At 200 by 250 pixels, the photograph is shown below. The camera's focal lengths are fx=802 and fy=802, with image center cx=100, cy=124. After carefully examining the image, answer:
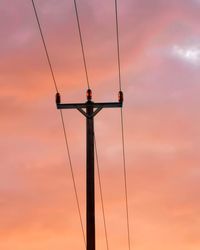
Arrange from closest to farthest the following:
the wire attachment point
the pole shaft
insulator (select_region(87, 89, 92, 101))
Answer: the pole shaft
insulator (select_region(87, 89, 92, 101))
the wire attachment point

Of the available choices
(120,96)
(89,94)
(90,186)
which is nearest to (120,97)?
(120,96)

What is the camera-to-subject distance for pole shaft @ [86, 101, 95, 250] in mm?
24922

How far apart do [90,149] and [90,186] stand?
1.21 metres

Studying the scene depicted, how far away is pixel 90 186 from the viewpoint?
1002 inches

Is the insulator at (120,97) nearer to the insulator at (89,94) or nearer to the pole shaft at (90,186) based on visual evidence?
the insulator at (89,94)

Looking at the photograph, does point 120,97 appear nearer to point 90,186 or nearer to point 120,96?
point 120,96

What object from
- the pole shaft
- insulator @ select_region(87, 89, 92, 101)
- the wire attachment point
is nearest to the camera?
the pole shaft

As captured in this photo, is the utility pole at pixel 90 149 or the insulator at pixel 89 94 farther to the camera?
the insulator at pixel 89 94

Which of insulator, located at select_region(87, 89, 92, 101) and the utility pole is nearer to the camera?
the utility pole

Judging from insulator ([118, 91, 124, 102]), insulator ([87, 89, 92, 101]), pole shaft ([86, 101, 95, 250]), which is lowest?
pole shaft ([86, 101, 95, 250])

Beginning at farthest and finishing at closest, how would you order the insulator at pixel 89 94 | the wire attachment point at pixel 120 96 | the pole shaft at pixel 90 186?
the wire attachment point at pixel 120 96
the insulator at pixel 89 94
the pole shaft at pixel 90 186

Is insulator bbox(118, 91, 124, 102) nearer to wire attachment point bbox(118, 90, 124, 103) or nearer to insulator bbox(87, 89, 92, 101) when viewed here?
wire attachment point bbox(118, 90, 124, 103)

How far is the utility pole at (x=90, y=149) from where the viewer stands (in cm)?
2503

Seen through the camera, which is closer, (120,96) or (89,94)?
(89,94)
